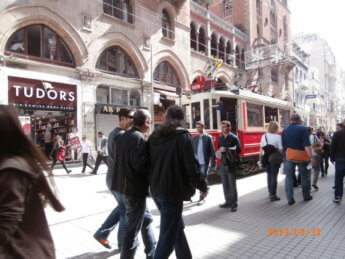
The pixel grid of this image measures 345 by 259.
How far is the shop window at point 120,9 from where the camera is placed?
15.2 m

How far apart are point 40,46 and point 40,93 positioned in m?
2.36

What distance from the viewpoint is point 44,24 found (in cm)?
1250

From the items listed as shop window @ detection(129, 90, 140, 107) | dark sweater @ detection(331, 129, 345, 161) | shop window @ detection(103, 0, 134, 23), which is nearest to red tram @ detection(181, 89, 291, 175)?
dark sweater @ detection(331, 129, 345, 161)

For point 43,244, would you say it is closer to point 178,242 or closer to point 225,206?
point 178,242

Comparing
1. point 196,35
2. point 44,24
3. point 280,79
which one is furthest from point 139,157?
point 280,79

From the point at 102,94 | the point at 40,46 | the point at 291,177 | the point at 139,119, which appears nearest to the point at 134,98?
the point at 102,94

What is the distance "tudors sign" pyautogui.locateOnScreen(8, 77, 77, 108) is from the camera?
11.4 m

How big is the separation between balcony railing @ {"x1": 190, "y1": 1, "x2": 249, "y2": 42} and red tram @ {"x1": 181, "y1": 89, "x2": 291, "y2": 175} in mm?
13354

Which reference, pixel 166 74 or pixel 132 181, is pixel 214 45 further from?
pixel 132 181

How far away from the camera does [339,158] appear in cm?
581

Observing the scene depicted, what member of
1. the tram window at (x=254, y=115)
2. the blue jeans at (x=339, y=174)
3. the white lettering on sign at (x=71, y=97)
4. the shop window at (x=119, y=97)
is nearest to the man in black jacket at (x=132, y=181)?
the blue jeans at (x=339, y=174)

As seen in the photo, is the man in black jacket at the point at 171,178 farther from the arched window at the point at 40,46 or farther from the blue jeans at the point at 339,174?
the arched window at the point at 40,46

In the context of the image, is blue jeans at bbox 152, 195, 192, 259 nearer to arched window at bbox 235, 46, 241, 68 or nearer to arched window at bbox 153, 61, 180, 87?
arched window at bbox 153, 61, 180, 87

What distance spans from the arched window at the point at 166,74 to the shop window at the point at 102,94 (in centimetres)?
400
